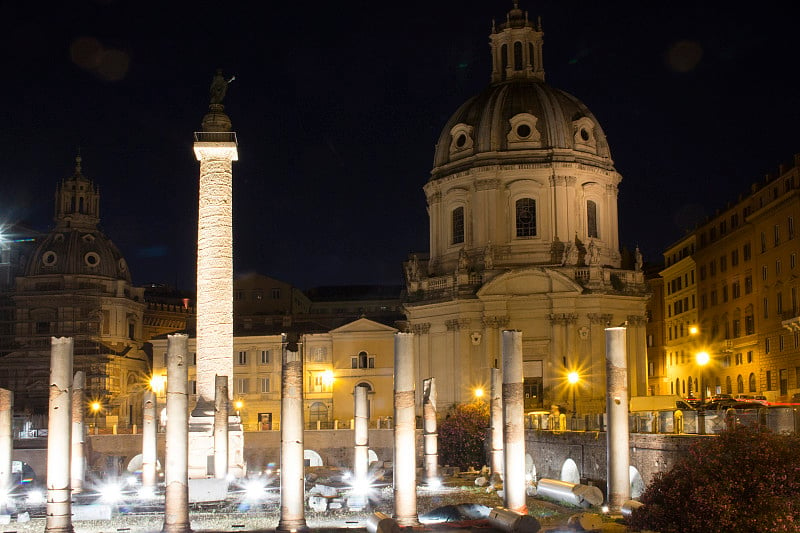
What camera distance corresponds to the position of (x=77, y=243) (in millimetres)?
106688

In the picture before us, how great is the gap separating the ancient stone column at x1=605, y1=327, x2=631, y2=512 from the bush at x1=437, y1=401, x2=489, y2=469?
24.1 m

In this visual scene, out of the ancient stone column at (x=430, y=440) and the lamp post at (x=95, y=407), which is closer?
the ancient stone column at (x=430, y=440)

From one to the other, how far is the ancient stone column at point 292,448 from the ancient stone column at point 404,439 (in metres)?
3.02

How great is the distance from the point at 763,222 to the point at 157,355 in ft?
154

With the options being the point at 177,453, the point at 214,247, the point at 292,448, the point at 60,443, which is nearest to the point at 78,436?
the point at 214,247

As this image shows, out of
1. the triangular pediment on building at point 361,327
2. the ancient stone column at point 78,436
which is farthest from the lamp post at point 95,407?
the ancient stone column at point 78,436

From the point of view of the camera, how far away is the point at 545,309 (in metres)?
73.3

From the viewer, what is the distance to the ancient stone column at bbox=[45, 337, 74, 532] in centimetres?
3372

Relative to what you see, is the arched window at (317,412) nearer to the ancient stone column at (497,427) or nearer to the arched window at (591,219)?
the arched window at (591,219)

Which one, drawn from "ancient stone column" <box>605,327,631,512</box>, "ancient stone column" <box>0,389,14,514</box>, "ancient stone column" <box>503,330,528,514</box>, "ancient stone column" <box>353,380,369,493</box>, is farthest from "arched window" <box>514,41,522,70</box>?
"ancient stone column" <box>0,389,14,514</box>

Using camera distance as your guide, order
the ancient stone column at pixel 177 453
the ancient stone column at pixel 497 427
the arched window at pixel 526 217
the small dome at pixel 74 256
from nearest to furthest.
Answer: the ancient stone column at pixel 177 453
the ancient stone column at pixel 497 427
the arched window at pixel 526 217
the small dome at pixel 74 256

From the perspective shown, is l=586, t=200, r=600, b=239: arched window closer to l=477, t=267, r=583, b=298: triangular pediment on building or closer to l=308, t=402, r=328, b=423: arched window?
l=477, t=267, r=583, b=298: triangular pediment on building

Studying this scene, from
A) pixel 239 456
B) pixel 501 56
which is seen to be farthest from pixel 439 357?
pixel 239 456

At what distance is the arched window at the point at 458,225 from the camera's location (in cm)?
7906
